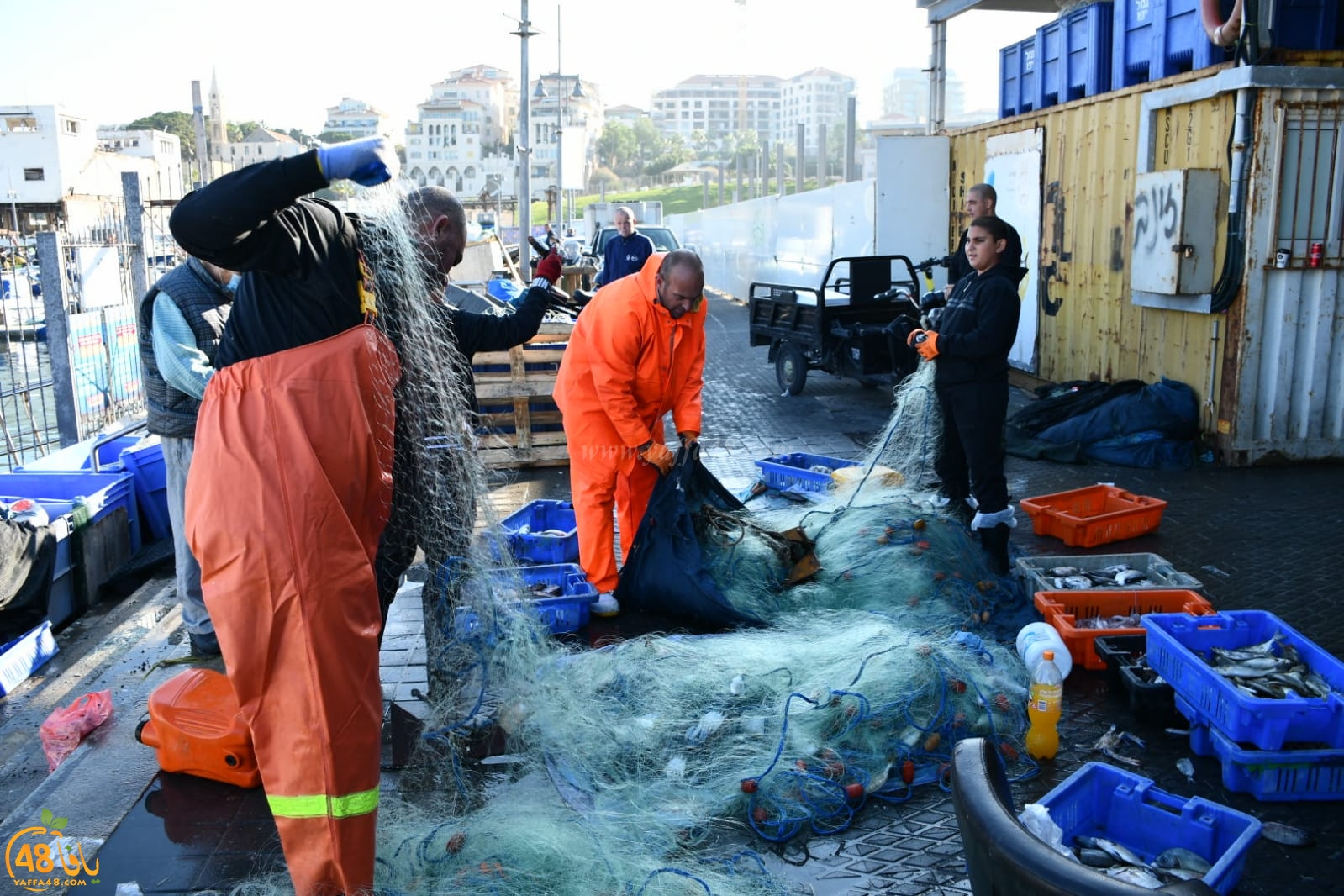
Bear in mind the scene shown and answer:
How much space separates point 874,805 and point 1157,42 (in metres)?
7.72

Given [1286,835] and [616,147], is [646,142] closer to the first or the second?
[616,147]

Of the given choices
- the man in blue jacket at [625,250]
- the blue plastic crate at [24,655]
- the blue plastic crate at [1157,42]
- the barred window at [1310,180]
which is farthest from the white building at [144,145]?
the barred window at [1310,180]

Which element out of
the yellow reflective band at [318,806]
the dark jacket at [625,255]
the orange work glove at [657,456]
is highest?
the dark jacket at [625,255]

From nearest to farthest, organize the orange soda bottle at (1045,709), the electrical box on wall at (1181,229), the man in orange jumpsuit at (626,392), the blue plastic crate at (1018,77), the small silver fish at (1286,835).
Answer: the small silver fish at (1286,835) → the orange soda bottle at (1045,709) → the man in orange jumpsuit at (626,392) → the electrical box on wall at (1181,229) → the blue plastic crate at (1018,77)

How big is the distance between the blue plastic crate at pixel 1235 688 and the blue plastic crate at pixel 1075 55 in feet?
23.8

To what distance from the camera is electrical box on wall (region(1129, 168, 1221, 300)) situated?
7801mm

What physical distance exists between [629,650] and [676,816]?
0.98 m

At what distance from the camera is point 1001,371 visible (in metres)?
5.39

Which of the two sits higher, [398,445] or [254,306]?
[254,306]

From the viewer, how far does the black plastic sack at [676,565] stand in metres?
4.66

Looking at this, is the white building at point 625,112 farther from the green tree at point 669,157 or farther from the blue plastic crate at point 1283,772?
the blue plastic crate at point 1283,772

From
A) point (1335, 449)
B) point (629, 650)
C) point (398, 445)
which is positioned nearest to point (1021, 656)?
point (629, 650)

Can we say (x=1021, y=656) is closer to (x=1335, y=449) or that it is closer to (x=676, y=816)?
(x=676, y=816)

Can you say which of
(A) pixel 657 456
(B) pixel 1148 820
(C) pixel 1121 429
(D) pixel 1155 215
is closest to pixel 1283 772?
(B) pixel 1148 820
